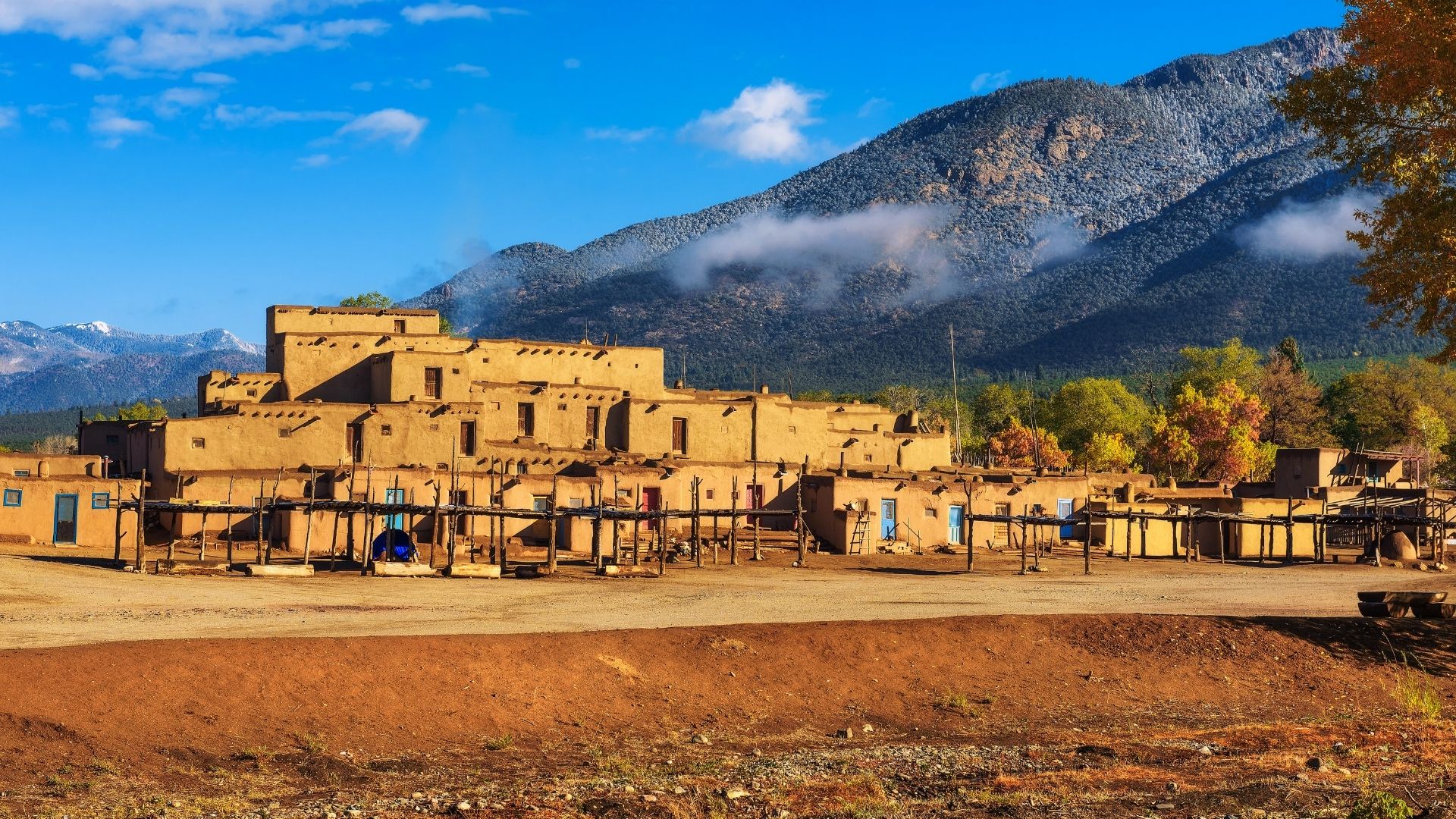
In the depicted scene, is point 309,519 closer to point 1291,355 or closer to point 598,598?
point 598,598

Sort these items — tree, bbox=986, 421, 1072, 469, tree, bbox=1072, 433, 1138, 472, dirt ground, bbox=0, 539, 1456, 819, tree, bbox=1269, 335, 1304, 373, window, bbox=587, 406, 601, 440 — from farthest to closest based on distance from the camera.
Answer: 1. tree, bbox=1269, 335, 1304, 373
2. tree, bbox=986, 421, 1072, 469
3. tree, bbox=1072, 433, 1138, 472
4. window, bbox=587, 406, 601, 440
5. dirt ground, bbox=0, 539, 1456, 819

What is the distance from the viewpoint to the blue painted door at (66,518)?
4384cm

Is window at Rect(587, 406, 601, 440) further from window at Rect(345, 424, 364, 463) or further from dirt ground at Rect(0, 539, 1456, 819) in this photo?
dirt ground at Rect(0, 539, 1456, 819)

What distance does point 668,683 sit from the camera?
2536 centimetres

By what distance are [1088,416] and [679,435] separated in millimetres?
58281

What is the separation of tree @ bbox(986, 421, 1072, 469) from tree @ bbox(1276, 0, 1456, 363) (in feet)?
221

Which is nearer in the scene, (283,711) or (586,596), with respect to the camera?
(283,711)

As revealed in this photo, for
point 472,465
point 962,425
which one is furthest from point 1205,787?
point 962,425

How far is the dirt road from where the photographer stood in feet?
91.5

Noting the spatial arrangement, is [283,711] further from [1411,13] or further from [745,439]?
[745,439]

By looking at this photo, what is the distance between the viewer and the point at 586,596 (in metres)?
35.3

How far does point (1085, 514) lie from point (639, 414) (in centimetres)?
1765

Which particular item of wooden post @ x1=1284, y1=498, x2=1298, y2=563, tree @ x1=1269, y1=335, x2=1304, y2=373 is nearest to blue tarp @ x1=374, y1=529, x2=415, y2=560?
wooden post @ x1=1284, y1=498, x2=1298, y2=563

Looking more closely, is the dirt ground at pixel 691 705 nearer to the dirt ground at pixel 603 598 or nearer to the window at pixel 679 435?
the dirt ground at pixel 603 598
